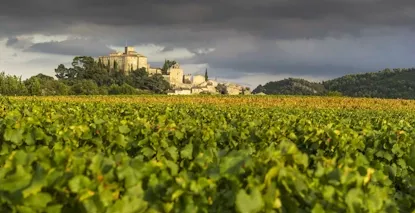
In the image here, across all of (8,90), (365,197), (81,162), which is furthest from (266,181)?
(8,90)

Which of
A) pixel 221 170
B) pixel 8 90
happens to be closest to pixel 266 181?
pixel 221 170

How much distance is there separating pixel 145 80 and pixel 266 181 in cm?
15758

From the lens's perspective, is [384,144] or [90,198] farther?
[384,144]

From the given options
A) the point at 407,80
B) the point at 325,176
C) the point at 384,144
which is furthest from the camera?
the point at 407,80

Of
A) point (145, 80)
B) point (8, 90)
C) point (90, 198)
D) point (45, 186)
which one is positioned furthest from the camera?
point (145, 80)

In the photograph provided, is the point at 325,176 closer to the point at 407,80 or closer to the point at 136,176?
the point at 136,176

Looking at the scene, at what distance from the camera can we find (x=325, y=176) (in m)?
4.94

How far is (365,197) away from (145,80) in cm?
15712

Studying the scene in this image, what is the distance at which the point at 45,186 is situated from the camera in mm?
4176

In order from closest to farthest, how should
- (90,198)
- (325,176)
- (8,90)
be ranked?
1. (90,198)
2. (325,176)
3. (8,90)

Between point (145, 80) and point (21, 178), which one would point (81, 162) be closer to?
point (21, 178)

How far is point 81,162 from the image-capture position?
184 inches

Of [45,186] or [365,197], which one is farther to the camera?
[365,197]

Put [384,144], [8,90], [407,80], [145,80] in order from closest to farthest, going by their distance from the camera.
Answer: [384,144] → [8,90] → [145,80] → [407,80]
